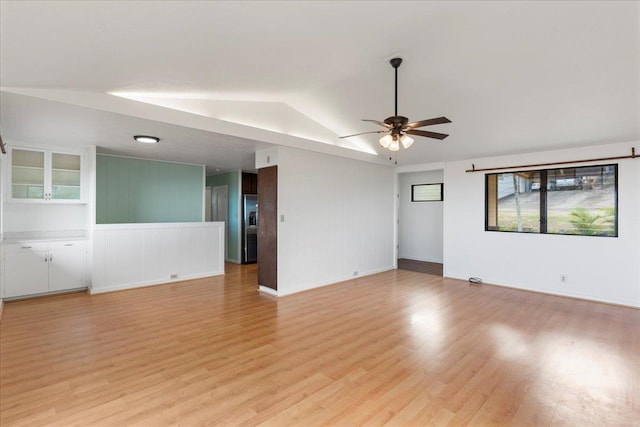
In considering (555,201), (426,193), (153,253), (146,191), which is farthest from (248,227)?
(555,201)

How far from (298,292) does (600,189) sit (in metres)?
5.16

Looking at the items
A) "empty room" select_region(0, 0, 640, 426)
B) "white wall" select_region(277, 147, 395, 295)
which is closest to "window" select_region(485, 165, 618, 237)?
"empty room" select_region(0, 0, 640, 426)

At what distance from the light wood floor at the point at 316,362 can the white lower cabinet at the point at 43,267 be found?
26 centimetres

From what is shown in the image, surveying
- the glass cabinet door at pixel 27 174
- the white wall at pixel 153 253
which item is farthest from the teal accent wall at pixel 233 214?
the glass cabinet door at pixel 27 174

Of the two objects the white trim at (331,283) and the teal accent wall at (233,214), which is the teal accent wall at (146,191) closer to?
the teal accent wall at (233,214)

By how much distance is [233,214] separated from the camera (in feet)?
26.7

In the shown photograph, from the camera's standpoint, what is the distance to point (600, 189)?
484 cm

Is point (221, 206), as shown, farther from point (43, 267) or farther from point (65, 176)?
point (43, 267)

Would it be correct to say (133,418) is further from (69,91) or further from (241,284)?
(241,284)

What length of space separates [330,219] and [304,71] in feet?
9.71

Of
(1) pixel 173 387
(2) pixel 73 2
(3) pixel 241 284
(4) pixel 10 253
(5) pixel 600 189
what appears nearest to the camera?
(2) pixel 73 2

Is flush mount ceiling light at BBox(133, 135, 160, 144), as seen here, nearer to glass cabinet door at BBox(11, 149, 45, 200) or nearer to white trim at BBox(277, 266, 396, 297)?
glass cabinet door at BBox(11, 149, 45, 200)

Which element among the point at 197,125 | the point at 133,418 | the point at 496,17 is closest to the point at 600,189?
the point at 496,17

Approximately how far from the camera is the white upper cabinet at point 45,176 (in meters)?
4.72
